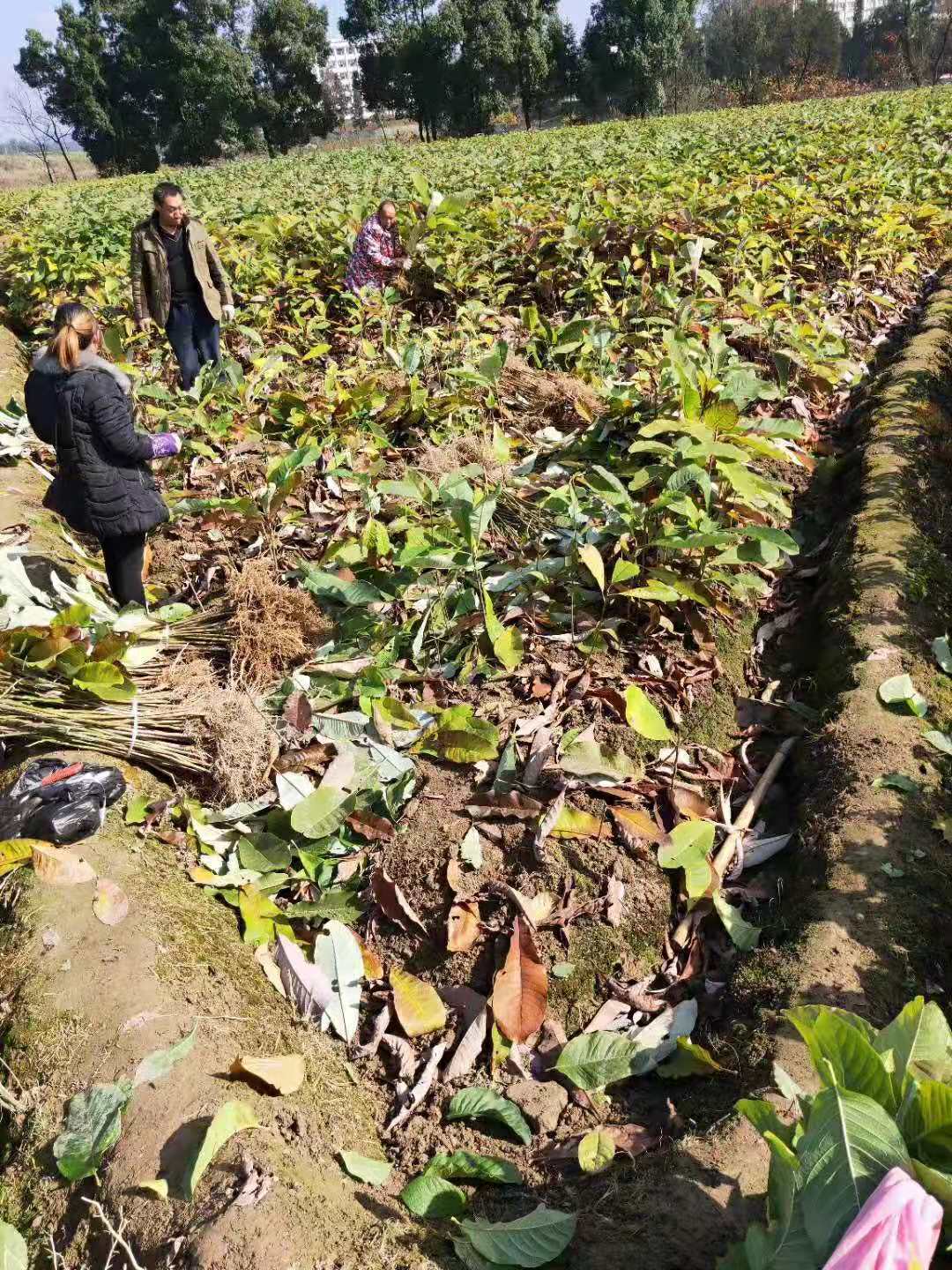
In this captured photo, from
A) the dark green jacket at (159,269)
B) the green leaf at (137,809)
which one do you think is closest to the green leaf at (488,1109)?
the green leaf at (137,809)

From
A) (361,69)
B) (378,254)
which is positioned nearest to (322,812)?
(378,254)

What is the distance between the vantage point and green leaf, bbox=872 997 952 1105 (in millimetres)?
1512

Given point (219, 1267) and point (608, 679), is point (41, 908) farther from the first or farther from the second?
point (608, 679)

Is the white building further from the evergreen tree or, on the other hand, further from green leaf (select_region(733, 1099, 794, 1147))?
green leaf (select_region(733, 1099, 794, 1147))

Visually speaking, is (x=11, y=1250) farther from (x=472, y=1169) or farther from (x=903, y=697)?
(x=903, y=697)

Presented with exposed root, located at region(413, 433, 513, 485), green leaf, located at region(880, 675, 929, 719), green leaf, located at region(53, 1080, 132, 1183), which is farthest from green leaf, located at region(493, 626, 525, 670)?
green leaf, located at region(53, 1080, 132, 1183)

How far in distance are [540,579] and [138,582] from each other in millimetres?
1682

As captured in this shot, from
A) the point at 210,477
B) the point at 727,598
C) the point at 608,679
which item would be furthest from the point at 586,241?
the point at 608,679

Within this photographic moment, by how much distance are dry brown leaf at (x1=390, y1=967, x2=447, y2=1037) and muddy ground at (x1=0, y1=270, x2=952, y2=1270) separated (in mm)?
159

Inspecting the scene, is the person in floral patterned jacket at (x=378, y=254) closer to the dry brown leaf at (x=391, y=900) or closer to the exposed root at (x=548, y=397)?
the exposed root at (x=548, y=397)

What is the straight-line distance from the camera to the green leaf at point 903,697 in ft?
9.11

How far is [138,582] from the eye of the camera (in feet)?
12.2

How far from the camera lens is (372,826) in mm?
2666

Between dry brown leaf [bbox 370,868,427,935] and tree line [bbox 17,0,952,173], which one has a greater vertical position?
tree line [bbox 17,0,952,173]
